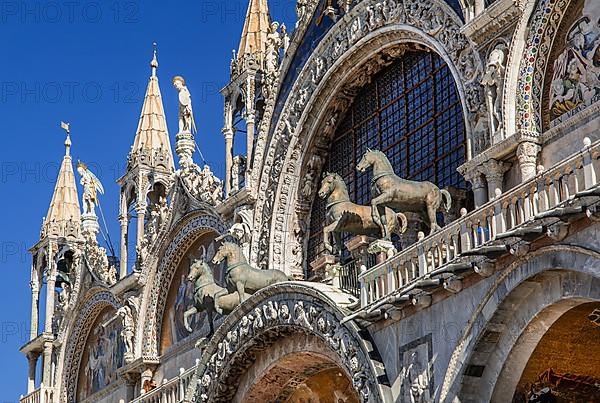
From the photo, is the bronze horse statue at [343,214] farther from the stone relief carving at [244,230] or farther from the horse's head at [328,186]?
the stone relief carving at [244,230]

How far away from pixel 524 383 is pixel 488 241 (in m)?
2.11

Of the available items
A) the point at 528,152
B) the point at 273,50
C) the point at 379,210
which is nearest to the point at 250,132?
the point at 273,50

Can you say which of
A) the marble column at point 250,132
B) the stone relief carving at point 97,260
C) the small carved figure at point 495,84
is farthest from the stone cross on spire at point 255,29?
the small carved figure at point 495,84

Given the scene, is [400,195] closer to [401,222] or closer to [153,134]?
[401,222]

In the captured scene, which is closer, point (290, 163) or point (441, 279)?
point (441, 279)

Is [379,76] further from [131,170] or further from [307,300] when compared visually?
[131,170]

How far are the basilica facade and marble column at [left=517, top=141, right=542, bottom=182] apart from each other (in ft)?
0.10

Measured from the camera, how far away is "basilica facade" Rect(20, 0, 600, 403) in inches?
680

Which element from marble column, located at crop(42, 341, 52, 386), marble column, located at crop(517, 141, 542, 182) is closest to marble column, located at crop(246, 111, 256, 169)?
marble column, located at crop(517, 141, 542, 182)

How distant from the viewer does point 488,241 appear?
17094 mm

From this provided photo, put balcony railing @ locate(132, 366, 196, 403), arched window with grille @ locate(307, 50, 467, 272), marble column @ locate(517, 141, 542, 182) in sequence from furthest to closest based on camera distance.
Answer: balcony railing @ locate(132, 366, 196, 403) → arched window with grille @ locate(307, 50, 467, 272) → marble column @ locate(517, 141, 542, 182)

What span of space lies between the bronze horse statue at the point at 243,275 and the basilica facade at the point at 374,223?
0.04 metres

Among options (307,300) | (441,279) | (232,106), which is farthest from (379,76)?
(441,279)

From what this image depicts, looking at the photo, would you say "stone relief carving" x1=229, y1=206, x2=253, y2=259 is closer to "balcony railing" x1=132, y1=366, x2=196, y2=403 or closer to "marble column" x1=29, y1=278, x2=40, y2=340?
"balcony railing" x1=132, y1=366, x2=196, y2=403
